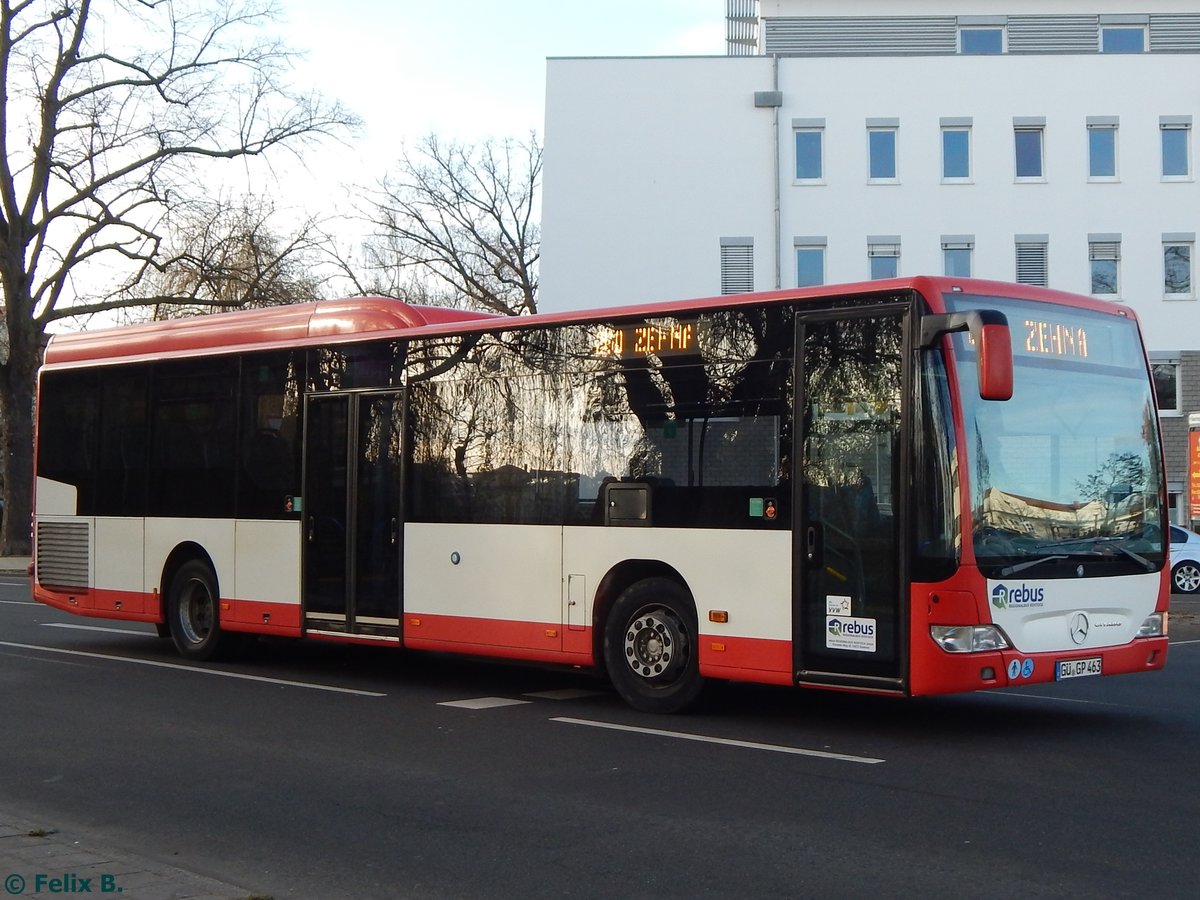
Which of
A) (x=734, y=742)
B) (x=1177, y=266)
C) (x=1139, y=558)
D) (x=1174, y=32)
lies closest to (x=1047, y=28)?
(x=1174, y=32)

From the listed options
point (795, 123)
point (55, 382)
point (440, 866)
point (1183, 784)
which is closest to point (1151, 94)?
point (795, 123)

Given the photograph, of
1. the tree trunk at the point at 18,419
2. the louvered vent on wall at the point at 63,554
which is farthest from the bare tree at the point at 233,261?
the louvered vent on wall at the point at 63,554

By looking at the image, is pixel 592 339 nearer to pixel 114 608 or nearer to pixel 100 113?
pixel 114 608

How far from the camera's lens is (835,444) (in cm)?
1016

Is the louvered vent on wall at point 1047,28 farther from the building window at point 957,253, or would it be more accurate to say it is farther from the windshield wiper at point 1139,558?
the windshield wiper at point 1139,558

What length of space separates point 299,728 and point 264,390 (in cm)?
457

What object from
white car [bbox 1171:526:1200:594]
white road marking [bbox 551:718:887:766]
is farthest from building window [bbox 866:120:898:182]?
white road marking [bbox 551:718:887:766]

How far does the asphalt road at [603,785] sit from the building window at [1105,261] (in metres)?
32.6

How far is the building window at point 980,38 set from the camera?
1891 inches

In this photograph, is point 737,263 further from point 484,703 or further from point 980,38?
point 484,703

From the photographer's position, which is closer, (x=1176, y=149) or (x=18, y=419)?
(x=18, y=419)

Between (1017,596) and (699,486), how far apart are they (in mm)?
2348

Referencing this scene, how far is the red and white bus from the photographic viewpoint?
974 cm

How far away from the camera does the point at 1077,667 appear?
10109 mm
